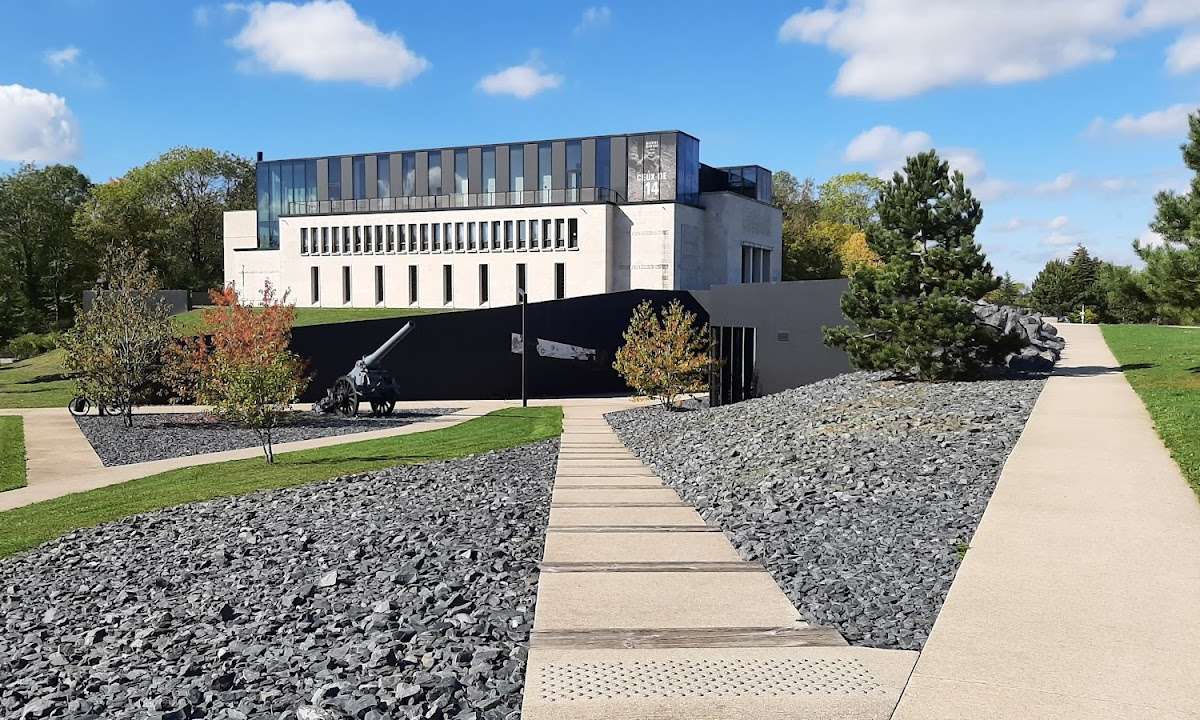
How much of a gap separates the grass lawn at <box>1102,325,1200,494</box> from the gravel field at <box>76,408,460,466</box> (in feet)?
55.9

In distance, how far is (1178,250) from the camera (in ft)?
59.6

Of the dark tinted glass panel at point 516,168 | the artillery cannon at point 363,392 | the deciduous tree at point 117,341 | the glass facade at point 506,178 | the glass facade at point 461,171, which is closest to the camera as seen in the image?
the deciduous tree at point 117,341

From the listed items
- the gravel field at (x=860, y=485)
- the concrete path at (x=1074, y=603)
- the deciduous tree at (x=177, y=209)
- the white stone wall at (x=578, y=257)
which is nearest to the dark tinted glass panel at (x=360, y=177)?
the white stone wall at (x=578, y=257)

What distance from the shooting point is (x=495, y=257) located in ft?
184

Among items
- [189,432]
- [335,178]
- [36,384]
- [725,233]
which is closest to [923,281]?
[189,432]

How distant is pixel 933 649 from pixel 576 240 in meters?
49.6

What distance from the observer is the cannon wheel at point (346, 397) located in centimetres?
2627

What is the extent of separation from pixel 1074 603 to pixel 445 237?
54.2 metres

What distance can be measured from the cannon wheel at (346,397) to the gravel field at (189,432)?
1.52 feet

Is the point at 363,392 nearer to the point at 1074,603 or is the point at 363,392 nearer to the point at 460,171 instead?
the point at 1074,603

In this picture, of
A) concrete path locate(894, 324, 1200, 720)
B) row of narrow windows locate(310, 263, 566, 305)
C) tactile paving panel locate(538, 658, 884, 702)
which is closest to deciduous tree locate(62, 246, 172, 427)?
concrete path locate(894, 324, 1200, 720)

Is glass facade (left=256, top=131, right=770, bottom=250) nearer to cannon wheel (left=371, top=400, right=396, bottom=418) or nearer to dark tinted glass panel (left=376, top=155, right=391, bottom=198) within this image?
dark tinted glass panel (left=376, top=155, right=391, bottom=198)

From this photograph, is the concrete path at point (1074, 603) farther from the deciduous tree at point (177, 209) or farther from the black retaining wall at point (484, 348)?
the deciduous tree at point (177, 209)

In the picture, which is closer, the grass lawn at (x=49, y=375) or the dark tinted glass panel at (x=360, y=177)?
the grass lawn at (x=49, y=375)
